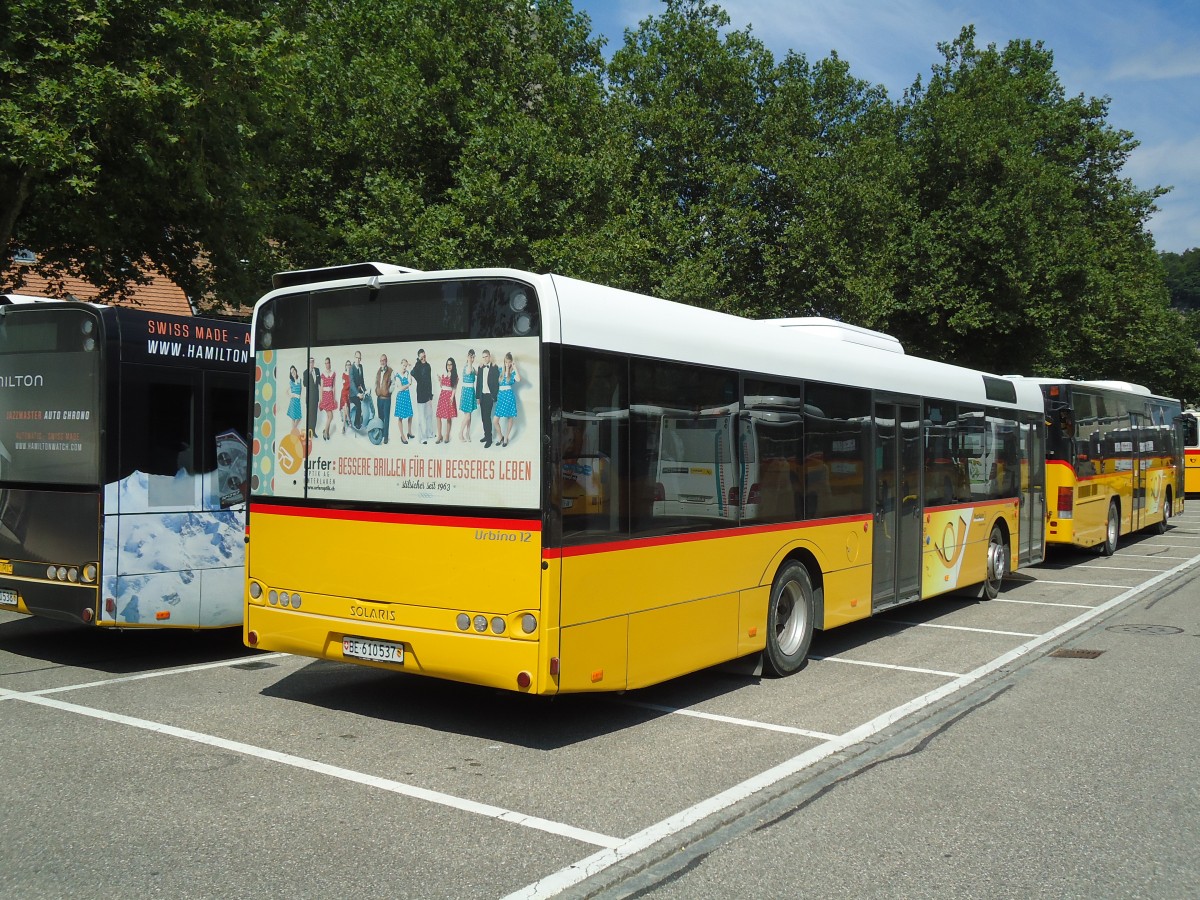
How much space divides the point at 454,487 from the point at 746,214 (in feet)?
63.6

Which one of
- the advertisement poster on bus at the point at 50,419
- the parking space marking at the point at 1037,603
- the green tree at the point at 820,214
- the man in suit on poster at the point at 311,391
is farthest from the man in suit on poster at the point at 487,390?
the green tree at the point at 820,214

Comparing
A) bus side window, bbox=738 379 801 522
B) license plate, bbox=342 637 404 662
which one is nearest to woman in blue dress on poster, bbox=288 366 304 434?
license plate, bbox=342 637 404 662

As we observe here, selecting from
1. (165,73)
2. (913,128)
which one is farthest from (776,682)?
(913,128)

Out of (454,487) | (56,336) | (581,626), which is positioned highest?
(56,336)

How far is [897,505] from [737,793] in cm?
561

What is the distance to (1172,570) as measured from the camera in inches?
667

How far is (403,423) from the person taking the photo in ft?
21.9

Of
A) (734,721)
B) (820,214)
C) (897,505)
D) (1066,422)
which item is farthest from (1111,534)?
(734,721)

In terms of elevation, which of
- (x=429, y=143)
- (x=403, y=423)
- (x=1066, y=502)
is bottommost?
Answer: (x=1066, y=502)

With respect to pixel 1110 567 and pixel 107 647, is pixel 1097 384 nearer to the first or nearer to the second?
pixel 1110 567

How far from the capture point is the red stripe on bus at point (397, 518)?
6.12m

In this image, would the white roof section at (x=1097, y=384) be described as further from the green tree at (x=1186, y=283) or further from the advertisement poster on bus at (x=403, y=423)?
the green tree at (x=1186, y=283)

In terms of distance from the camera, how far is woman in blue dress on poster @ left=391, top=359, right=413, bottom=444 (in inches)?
261

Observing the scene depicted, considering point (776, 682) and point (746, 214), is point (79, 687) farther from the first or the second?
point (746, 214)
